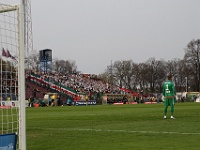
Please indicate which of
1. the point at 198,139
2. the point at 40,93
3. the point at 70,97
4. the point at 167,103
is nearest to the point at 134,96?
the point at 70,97

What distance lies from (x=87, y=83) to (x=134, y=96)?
10461 mm

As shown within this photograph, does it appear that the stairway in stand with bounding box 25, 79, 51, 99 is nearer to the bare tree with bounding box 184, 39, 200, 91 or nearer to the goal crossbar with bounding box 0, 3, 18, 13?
the bare tree with bounding box 184, 39, 200, 91

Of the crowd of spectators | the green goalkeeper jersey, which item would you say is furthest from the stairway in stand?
the green goalkeeper jersey

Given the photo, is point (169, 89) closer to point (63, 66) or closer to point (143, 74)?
point (143, 74)

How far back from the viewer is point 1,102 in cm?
867

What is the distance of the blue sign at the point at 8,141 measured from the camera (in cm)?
701

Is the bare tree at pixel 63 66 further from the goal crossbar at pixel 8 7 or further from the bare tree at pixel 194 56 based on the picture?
the goal crossbar at pixel 8 7

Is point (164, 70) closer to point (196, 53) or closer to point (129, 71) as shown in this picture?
point (129, 71)

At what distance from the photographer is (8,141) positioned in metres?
7.16

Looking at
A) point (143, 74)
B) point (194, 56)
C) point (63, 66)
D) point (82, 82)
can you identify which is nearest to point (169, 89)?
point (82, 82)

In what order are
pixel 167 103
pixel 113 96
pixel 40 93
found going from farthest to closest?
pixel 113 96, pixel 40 93, pixel 167 103

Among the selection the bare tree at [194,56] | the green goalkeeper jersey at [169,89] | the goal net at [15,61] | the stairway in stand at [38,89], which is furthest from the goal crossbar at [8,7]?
the bare tree at [194,56]

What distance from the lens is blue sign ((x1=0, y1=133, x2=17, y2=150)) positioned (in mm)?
7012

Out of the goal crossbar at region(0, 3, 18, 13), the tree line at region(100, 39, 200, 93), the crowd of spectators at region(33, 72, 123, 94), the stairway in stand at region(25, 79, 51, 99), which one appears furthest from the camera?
the tree line at region(100, 39, 200, 93)
